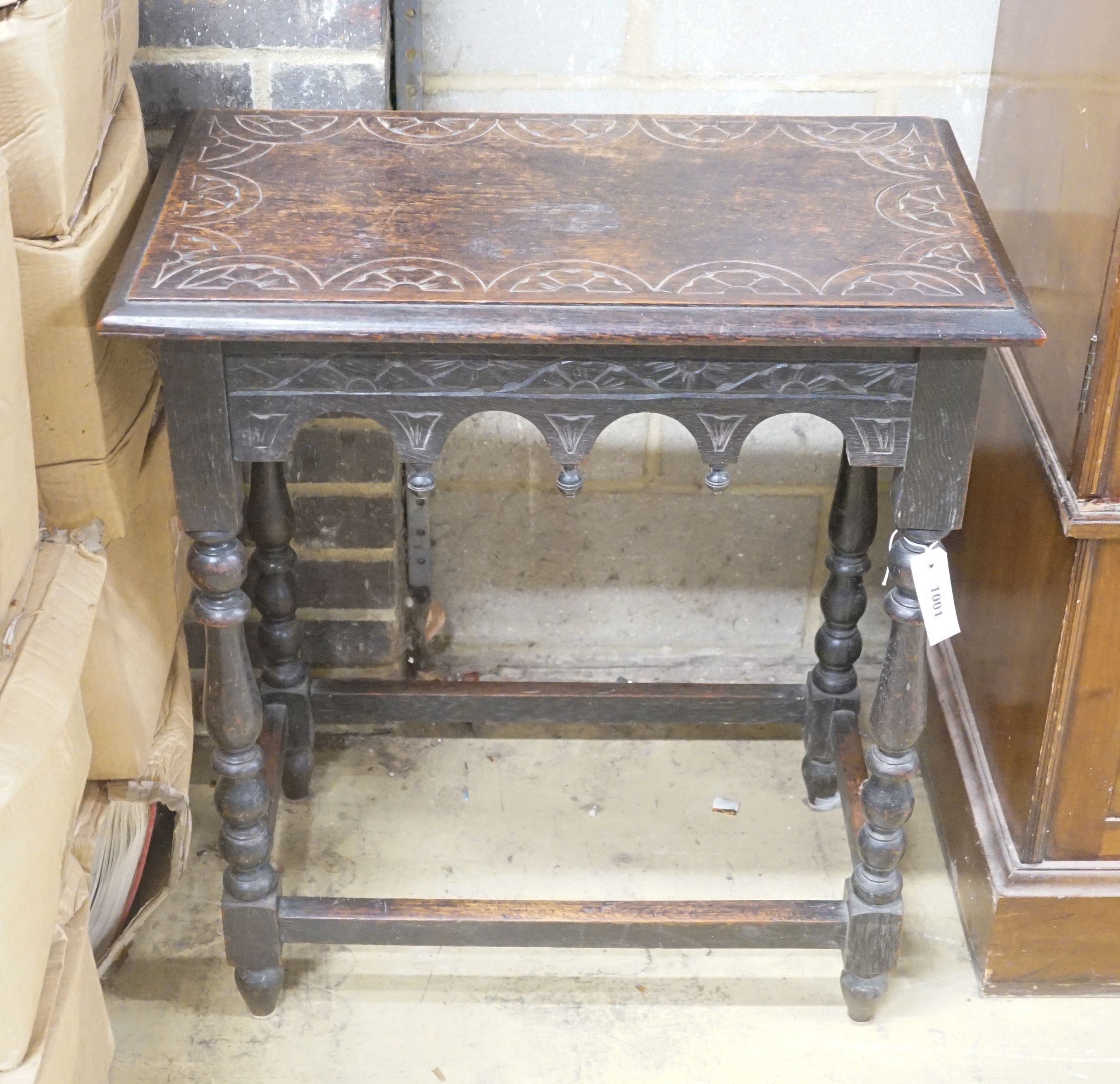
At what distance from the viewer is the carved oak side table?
4.07 feet

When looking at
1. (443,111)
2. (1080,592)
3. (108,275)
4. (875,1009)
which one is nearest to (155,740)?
(108,275)

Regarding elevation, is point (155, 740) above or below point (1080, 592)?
below

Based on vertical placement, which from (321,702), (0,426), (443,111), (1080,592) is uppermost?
(443,111)

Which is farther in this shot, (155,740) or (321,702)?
(321,702)

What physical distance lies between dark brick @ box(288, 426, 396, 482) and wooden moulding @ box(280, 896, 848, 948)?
1.95ft

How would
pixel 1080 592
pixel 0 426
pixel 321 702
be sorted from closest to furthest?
pixel 0 426 → pixel 1080 592 → pixel 321 702

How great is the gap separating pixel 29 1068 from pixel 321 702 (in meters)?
0.81

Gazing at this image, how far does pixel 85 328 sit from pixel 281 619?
2.20 ft

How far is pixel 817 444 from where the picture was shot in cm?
208

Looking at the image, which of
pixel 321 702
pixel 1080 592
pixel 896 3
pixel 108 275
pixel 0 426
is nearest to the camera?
pixel 0 426

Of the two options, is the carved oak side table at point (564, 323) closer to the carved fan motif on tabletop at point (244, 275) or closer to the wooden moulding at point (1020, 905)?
the carved fan motif on tabletop at point (244, 275)

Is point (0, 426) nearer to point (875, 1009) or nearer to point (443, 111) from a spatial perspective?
point (443, 111)

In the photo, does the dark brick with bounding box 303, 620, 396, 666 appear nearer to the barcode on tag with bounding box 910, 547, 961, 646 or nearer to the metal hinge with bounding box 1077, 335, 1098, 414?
the barcode on tag with bounding box 910, 547, 961, 646

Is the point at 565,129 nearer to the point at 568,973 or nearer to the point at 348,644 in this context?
the point at 348,644
